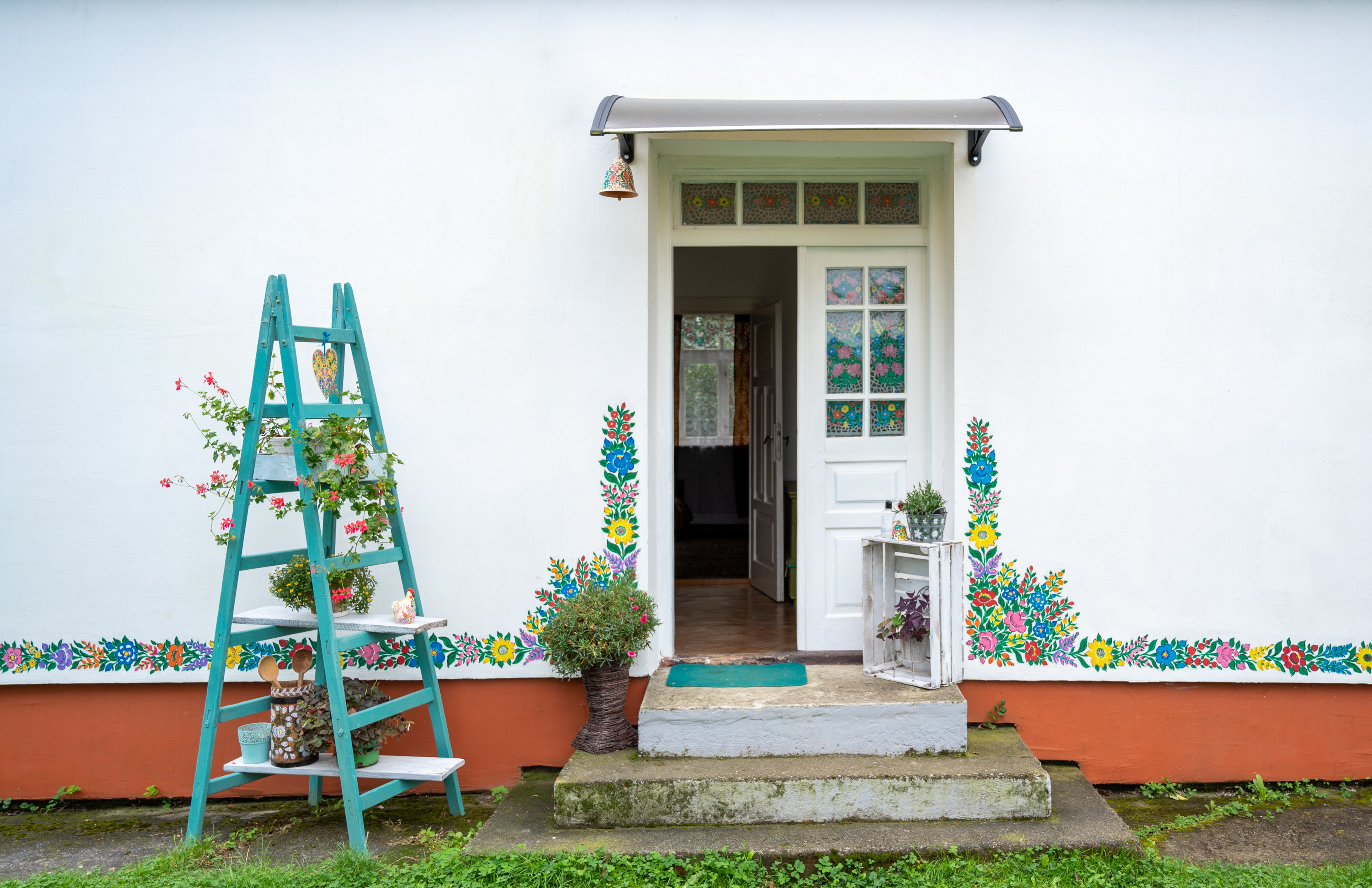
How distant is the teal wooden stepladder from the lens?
10.8 feet

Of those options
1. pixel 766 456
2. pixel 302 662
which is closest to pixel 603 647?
pixel 302 662

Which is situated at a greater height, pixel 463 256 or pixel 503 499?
pixel 463 256

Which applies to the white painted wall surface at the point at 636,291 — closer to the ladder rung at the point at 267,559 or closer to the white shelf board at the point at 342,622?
the white shelf board at the point at 342,622

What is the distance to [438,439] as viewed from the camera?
4000mm

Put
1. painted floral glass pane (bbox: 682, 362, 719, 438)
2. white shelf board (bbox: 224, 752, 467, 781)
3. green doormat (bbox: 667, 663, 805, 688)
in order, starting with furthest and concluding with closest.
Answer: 1. painted floral glass pane (bbox: 682, 362, 719, 438)
2. green doormat (bbox: 667, 663, 805, 688)
3. white shelf board (bbox: 224, 752, 467, 781)

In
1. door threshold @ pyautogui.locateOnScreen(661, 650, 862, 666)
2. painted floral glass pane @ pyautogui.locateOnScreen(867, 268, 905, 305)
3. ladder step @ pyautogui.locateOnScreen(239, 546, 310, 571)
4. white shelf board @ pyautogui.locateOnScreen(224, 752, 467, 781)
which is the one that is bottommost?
white shelf board @ pyautogui.locateOnScreen(224, 752, 467, 781)

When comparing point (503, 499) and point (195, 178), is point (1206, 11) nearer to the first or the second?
point (503, 499)

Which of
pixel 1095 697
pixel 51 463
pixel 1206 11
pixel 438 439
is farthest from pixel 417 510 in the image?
pixel 1206 11

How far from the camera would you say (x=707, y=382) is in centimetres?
1181

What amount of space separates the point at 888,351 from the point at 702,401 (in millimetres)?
7445

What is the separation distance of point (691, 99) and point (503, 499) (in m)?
1.88

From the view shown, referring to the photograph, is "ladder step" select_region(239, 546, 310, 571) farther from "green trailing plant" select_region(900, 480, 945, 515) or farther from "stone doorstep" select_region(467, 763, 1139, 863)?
"green trailing plant" select_region(900, 480, 945, 515)

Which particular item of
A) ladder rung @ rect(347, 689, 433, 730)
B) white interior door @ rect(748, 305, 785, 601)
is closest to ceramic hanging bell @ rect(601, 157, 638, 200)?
ladder rung @ rect(347, 689, 433, 730)

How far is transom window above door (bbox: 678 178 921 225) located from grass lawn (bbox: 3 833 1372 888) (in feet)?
9.04
